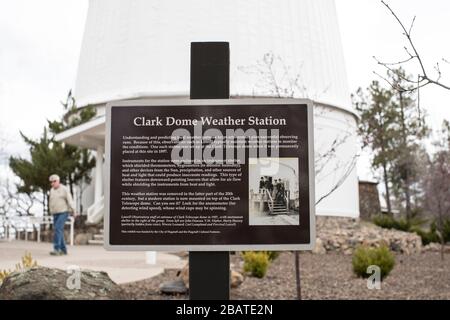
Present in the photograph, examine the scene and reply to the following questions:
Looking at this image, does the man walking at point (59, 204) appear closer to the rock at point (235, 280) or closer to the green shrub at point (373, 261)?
the rock at point (235, 280)

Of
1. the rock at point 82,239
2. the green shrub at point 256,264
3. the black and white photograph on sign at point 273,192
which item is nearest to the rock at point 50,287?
the black and white photograph on sign at point 273,192

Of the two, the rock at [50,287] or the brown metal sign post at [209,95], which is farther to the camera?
the rock at [50,287]

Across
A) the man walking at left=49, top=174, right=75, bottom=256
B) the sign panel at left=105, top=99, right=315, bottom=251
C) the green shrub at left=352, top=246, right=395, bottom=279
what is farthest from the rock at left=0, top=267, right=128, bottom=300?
the man walking at left=49, top=174, right=75, bottom=256

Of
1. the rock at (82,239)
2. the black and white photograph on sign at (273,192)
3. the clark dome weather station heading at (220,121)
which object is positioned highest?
the clark dome weather station heading at (220,121)

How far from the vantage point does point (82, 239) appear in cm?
1738

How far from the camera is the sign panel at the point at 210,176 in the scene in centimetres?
381

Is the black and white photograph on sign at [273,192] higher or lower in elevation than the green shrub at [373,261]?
higher

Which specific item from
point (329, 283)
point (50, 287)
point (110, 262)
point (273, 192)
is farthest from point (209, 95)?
point (110, 262)

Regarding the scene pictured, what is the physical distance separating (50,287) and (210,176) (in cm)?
321

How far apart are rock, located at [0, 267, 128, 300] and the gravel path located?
0.96 metres

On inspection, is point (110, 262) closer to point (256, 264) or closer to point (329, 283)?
point (256, 264)

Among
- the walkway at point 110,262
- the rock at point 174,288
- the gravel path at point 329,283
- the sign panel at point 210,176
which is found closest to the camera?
the sign panel at point 210,176
